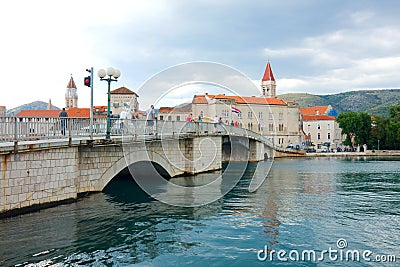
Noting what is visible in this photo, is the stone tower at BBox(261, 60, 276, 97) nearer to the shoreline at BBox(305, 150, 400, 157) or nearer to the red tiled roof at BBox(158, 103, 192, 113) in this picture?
the shoreline at BBox(305, 150, 400, 157)

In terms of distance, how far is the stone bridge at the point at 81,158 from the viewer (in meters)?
13.9

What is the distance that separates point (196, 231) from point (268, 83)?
101 meters

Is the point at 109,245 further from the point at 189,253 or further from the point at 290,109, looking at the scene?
the point at 290,109

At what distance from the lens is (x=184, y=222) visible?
14.7 meters

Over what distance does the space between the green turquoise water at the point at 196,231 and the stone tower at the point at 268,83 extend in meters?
92.5

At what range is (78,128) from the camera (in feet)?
59.1

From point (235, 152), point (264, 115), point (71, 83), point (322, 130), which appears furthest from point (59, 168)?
point (71, 83)

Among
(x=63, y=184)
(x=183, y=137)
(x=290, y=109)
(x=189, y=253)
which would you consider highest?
(x=290, y=109)

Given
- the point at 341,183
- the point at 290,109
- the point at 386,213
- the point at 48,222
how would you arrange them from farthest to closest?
the point at 290,109
the point at 341,183
the point at 386,213
the point at 48,222

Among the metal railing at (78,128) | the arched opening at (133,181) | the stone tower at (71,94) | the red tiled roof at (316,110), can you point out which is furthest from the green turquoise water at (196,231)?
the stone tower at (71,94)

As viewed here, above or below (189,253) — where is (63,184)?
above

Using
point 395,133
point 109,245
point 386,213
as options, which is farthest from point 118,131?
point 395,133

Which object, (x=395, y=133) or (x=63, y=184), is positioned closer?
(x=63, y=184)

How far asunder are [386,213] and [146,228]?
10549 millimetres
